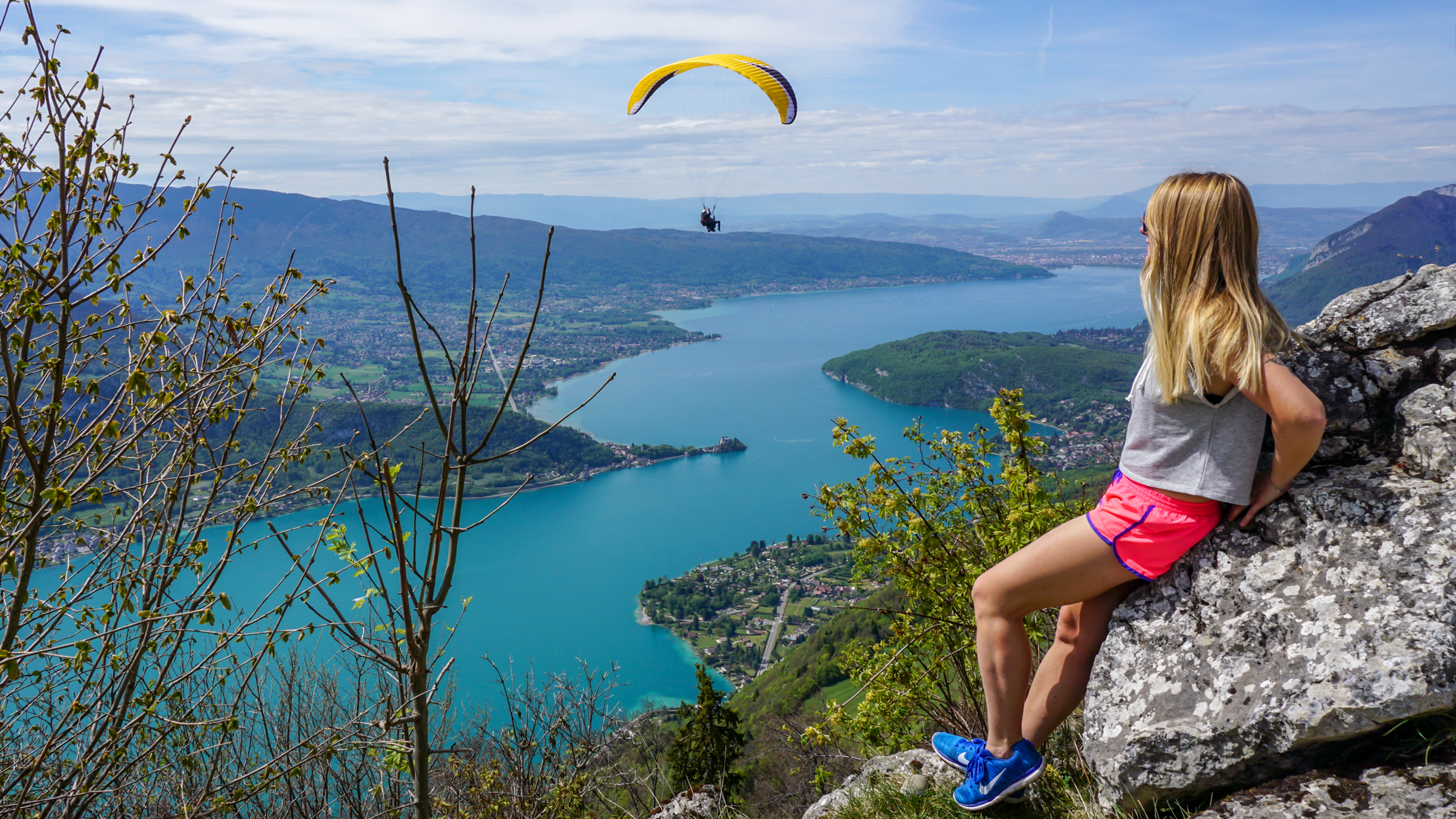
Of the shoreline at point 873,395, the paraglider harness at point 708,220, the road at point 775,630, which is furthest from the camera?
the shoreline at point 873,395

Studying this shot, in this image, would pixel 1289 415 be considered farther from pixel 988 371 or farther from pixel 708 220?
pixel 988 371

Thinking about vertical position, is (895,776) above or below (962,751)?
below

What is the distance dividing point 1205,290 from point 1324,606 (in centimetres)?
84

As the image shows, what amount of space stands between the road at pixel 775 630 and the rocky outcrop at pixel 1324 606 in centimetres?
2411

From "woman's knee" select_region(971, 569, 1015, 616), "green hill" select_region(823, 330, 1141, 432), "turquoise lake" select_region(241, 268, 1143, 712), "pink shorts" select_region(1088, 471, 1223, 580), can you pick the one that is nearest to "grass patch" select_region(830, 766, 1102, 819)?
"woman's knee" select_region(971, 569, 1015, 616)

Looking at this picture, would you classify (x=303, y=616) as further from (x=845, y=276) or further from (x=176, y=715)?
(x=845, y=276)

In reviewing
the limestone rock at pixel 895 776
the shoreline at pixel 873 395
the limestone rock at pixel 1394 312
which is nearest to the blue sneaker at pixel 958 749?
the limestone rock at pixel 895 776

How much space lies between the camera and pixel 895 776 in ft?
9.85

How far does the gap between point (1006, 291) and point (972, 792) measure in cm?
11868

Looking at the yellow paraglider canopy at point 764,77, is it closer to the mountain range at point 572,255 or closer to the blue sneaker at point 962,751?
the blue sneaker at point 962,751

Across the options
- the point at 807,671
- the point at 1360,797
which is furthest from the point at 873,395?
the point at 1360,797

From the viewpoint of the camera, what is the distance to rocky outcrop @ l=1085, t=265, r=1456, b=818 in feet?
5.91

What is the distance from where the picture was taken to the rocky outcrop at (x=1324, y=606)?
1.80m

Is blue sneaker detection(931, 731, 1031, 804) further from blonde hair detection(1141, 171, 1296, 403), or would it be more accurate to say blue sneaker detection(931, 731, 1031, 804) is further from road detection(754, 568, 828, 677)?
road detection(754, 568, 828, 677)
